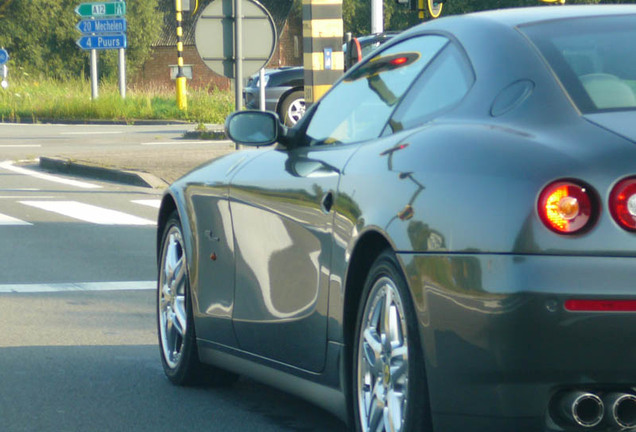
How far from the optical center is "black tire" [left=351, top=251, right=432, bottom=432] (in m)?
3.72

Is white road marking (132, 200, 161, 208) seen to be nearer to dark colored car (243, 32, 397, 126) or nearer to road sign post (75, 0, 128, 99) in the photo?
dark colored car (243, 32, 397, 126)

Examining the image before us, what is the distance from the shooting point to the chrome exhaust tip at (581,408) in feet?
11.0

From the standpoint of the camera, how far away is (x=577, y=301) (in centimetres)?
324

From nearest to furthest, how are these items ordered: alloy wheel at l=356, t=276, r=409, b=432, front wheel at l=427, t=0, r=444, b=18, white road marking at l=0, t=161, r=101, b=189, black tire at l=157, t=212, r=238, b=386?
alloy wheel at l=356, t=276, r=409, b=432 < black tire at l=157, t=212, r=238, b=386 < white road marking at l=0, t=161, r=101, b=189 < front wheel at l=427, t=0, r=444, b=18

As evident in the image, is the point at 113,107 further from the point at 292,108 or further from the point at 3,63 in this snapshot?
the point at 3,63

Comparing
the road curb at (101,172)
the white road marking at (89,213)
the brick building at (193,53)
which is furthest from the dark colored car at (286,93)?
the brick building at (193,53)

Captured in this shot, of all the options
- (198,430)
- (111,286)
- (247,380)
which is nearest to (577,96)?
(198,430)

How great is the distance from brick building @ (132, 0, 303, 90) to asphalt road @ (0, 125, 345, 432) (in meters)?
75.1

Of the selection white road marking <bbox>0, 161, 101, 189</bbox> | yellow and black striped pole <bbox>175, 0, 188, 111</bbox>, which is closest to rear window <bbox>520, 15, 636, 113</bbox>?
white road marking <bbox>0, 161, 101, 189</bbox>

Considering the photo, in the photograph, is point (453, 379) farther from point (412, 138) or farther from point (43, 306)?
point (43, 306)

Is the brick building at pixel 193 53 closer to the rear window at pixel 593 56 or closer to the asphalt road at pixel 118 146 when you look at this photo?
the asphalt road at pixel 118 146

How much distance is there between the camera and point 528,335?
10.7ft

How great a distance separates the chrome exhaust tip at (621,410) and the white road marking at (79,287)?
5993 mm

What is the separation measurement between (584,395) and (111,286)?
20.3 ft
